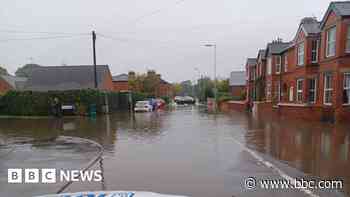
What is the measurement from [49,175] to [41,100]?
67.7 ft

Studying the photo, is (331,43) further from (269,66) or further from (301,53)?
(269,66)

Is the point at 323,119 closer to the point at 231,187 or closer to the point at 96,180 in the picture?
the point at 231,187

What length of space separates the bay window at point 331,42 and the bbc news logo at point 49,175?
17827mm

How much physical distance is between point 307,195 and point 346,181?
57.3 inches

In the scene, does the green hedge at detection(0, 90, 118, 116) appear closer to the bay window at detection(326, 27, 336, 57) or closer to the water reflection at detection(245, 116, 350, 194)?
the water reflection at detection(245, 116, 350, 194)

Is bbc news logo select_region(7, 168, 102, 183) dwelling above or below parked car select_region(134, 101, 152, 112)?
below

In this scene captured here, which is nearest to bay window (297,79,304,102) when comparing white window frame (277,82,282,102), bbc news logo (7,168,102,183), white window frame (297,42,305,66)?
white window frame (297,42,305,66)

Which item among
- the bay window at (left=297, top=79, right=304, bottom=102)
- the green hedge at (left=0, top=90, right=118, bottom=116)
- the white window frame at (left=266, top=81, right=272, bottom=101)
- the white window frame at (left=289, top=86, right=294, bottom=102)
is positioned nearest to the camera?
the bay window at (left=297, top=79, right=304, bottom=102)

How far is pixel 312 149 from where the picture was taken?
953cm

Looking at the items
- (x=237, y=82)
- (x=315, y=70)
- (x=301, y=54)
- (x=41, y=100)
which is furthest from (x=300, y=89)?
(x=237, y=82)

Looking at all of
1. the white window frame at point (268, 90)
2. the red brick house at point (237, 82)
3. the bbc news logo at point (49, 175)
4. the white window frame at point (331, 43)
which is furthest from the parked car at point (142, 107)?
the red brick house at point (237, 82)

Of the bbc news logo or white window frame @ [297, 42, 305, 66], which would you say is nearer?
the bbc news logo

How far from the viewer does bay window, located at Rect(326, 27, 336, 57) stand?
1814 cm

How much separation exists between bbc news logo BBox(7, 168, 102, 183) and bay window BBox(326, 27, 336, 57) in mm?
17827
